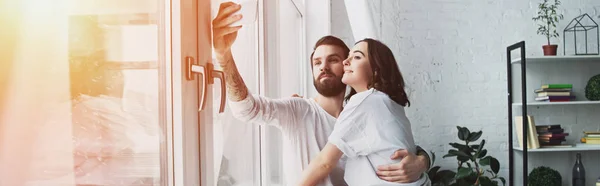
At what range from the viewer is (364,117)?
1.46 metres

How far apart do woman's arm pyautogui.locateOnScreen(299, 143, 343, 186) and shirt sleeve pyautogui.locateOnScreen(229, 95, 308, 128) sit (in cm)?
12

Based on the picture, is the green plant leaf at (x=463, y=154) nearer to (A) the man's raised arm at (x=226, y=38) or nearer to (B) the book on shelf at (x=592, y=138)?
(B) the book on shelf at (x=592, y=138)

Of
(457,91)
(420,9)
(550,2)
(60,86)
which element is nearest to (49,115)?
(60,86)

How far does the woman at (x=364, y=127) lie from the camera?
143 centimetres

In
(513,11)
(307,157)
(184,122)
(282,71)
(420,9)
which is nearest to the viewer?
(184,122)

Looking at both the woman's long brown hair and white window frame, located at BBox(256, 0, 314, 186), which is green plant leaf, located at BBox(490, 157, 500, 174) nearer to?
the woman's long brown hair

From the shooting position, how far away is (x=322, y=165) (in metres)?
1.43

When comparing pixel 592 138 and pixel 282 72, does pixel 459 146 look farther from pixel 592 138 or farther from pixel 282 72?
pixel 282 72

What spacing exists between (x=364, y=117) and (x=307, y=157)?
19cm

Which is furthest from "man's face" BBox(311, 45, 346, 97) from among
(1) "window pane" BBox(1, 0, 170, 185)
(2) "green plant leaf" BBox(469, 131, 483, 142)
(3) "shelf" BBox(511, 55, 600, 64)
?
(3) "shelf" BBox(511, 55, 600, 64)

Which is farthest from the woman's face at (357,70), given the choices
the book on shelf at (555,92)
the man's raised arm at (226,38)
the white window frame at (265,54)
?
the book on shelf at (555,92)

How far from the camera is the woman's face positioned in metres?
1.45

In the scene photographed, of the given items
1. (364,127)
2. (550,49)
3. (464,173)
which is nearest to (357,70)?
(364,127)

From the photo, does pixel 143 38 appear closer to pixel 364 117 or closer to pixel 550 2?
pixel 364 117
